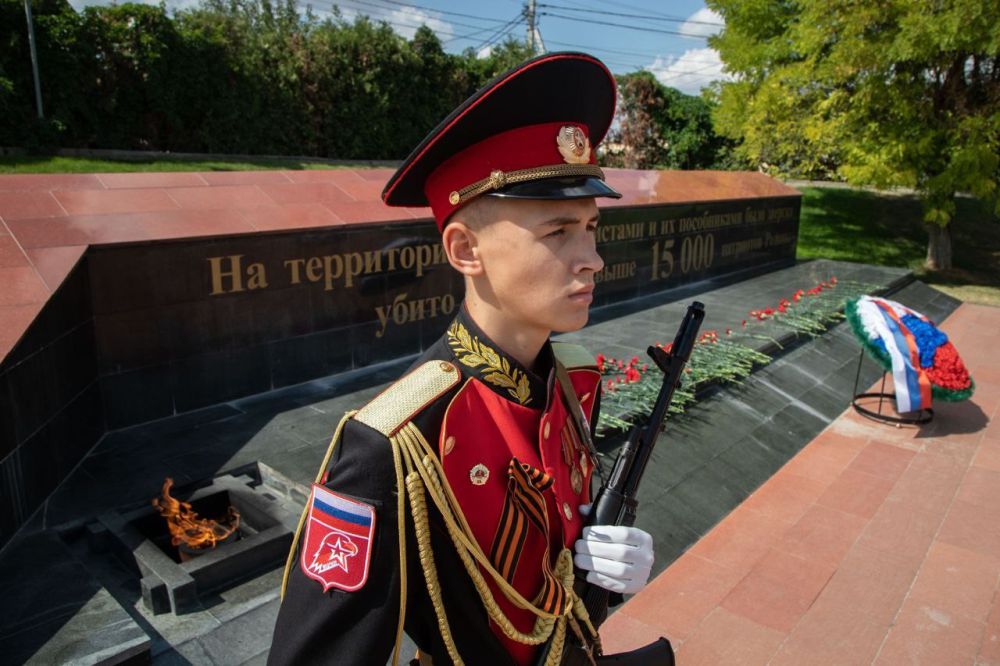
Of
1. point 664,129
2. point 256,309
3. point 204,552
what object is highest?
point 664,129

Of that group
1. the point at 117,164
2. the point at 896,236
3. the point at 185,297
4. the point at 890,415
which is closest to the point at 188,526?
the point at 185,297

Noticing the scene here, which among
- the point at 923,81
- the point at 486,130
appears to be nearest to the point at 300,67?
the point at 923,81

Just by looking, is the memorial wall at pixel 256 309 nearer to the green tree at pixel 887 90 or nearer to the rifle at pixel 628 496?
the rifle at pixel 628 496

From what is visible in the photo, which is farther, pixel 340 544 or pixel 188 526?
pixel 188 526

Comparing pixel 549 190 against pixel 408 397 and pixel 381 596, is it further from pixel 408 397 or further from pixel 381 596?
pixel 381 596

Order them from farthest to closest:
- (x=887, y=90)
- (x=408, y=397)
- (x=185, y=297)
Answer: (x=887, y=90) < (x=185, y=297) < (x=408, y=397)

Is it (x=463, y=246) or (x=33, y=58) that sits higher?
(x=33, y=58)

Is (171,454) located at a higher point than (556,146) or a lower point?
lower

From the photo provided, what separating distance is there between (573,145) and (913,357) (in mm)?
5304

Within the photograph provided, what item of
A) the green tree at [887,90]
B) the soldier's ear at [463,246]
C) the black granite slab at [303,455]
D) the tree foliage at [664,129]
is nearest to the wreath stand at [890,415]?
the black granite slab at [303,455]

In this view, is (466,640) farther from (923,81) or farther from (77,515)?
(923,81)

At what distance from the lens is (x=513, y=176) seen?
139 centimetres

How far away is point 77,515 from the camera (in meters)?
3.32

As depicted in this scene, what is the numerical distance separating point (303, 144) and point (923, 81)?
1536 centimetres
